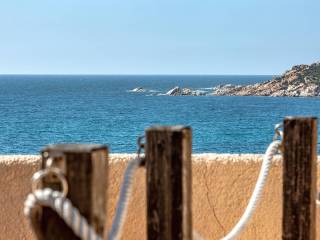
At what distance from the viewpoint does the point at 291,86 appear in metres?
109

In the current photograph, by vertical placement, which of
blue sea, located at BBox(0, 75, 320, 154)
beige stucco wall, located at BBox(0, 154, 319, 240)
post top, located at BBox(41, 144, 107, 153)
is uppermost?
post top, located at BBox(41, 144, 107, 153)

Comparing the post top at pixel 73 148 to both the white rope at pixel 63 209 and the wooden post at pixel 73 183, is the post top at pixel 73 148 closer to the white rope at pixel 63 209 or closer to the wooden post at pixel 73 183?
the wooden post at pixel 73 183

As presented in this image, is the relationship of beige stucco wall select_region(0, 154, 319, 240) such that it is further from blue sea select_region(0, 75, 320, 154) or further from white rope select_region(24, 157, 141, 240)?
blue sea select_region(0, 75, 320, 154)

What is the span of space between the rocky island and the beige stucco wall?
3949 inches

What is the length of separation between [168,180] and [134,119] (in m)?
71.0

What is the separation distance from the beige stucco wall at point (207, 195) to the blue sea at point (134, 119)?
165 feet

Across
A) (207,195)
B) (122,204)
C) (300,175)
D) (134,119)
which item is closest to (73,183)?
(122,204)

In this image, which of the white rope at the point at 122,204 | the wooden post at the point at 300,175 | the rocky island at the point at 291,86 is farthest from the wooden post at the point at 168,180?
the rocky island at the point at 291,86

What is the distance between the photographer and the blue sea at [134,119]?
2347 inches

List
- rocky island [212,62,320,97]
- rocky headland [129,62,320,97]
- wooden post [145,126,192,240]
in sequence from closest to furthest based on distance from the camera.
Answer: wooden post [145,126,192,240]
rocky island [212,62,320,97]
rocky headland [129,62,320,97]

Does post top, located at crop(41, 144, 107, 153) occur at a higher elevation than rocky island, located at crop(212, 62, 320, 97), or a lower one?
higher

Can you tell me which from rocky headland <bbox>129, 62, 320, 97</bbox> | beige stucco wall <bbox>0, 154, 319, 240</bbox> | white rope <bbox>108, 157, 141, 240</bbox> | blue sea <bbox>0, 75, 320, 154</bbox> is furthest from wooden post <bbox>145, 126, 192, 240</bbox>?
rocky headland <bbox>129, 62, 320, 97</bbox>

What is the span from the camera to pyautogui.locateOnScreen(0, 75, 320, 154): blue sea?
196 feet

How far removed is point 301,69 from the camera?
365ft
